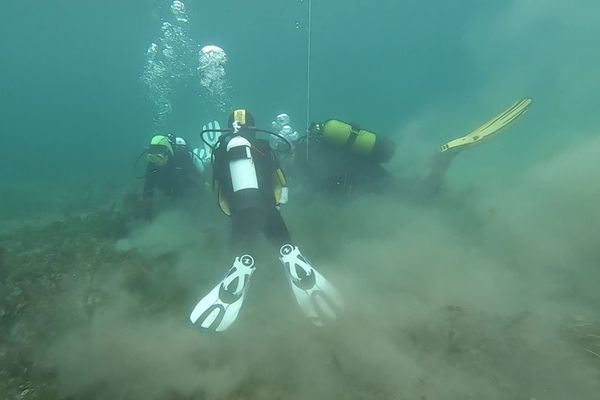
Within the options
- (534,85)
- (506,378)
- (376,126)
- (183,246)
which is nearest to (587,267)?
(506,378)

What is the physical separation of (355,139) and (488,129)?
242 centimetres

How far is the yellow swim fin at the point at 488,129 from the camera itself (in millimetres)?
6699

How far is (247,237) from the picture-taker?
4621 millimetres

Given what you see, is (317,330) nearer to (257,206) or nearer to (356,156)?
(257,206)

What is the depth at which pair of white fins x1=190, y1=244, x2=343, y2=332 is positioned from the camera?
427 cm

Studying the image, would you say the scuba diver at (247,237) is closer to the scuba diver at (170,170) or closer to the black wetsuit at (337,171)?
the black wetsuit at (337,171)

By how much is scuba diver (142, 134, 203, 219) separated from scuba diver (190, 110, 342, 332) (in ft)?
6.50

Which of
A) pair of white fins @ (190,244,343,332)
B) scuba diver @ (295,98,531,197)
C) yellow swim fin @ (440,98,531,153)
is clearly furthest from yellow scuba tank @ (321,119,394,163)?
pair of white fins @ (190,244,343,332)

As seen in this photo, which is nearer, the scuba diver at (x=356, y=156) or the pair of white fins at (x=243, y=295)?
the pair of white fins at (x=243, y=295)

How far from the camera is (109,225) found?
8.52 m

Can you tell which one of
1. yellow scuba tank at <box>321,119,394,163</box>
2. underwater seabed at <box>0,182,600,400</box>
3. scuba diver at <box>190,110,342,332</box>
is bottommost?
underwater seabed at <box>0,182,600,400</box>

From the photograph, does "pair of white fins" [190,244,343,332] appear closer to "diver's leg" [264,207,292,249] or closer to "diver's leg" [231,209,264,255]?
"diver's leg" [231,209,264,255]

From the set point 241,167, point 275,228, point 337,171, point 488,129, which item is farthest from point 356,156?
point 241,167

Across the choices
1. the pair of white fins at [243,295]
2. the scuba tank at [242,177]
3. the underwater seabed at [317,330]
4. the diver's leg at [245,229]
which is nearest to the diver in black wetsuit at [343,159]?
the underwater seabed at [317,330]
